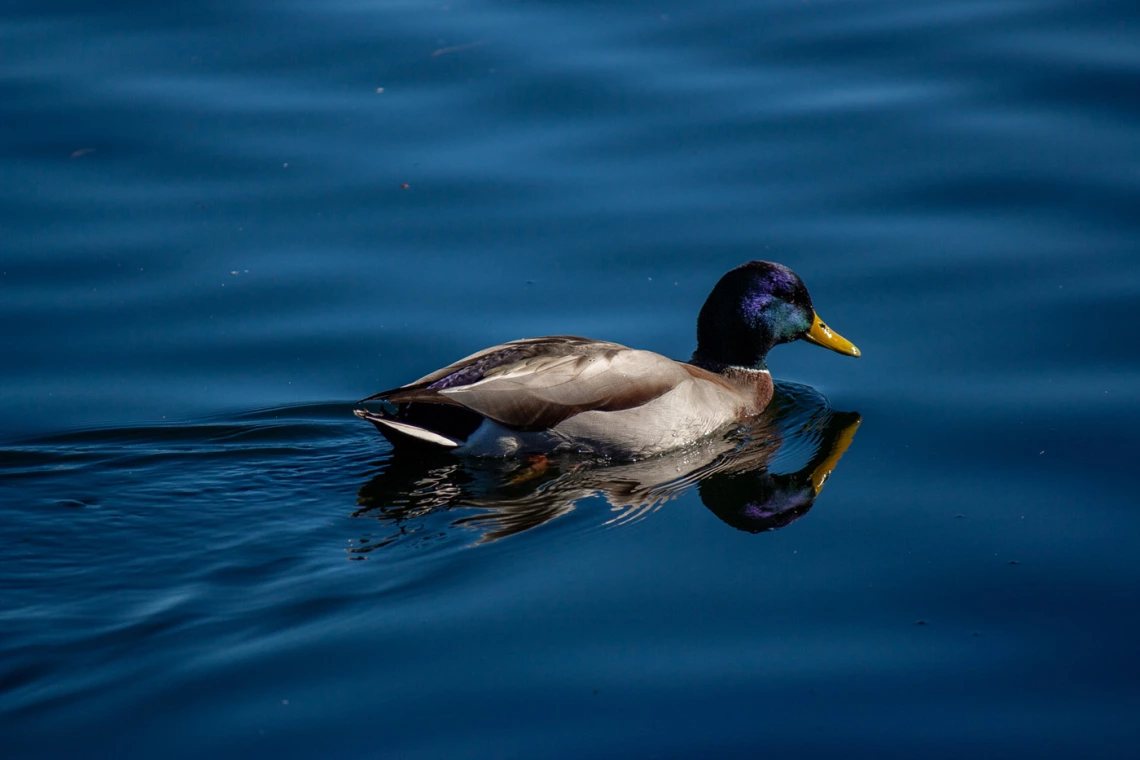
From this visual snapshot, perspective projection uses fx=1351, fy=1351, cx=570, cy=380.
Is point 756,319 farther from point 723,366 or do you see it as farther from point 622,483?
point 622,483

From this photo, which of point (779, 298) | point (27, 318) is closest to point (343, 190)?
point (27, 318)

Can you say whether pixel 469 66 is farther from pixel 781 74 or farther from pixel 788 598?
pixel 788 598

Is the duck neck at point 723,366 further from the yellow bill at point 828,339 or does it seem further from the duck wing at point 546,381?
the duck wing at point 546,381

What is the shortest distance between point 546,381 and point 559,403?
16cm

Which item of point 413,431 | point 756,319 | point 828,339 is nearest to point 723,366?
point 756,319

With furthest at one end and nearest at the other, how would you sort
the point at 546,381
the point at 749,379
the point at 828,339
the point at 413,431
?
the point at 749,379 → the point at 828,339 → the point at 546,381 → the point at 413,431

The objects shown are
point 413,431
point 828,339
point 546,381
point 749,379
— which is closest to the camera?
point 413,431

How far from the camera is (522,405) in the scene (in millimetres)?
7754

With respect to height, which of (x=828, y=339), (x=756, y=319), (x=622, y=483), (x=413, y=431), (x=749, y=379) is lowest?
(x=622, y=483)

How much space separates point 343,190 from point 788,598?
5.27m

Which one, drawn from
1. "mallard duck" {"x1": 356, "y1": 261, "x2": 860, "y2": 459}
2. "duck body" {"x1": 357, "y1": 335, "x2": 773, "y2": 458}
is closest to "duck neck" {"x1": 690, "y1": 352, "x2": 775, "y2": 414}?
"mallard duck" {"x1": 356, "y1": 261, "x2": 860, "y2": 459}

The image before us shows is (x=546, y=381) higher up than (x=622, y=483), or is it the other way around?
(x=546, y=381)

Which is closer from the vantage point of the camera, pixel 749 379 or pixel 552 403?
pixel 552 403

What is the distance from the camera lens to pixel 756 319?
8.65m
